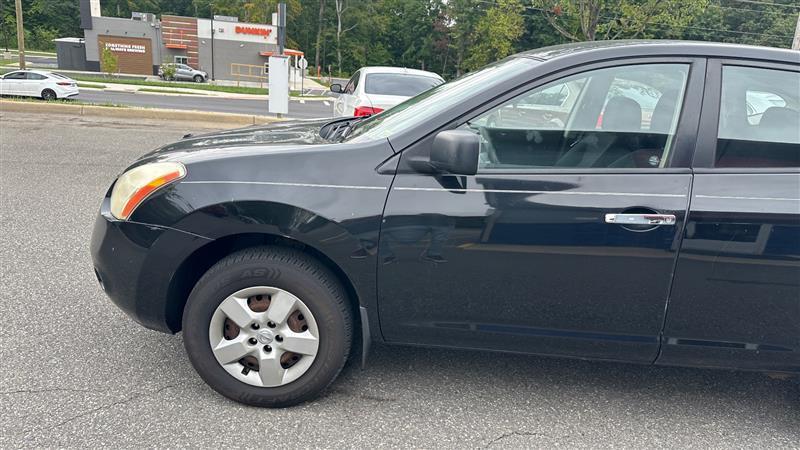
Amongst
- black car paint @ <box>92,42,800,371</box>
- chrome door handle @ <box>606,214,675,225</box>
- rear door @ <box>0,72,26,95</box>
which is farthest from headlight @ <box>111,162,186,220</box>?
rear door @ <box>0,72,26,95</box>

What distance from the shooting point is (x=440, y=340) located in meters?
2.52

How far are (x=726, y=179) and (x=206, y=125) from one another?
34.2ft

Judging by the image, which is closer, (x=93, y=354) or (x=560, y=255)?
(x=560, y=255)

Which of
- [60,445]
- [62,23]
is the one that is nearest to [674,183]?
[60,445]

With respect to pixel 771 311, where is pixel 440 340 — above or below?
below

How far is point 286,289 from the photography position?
7.90 feet

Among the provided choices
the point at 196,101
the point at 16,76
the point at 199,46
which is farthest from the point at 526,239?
the point at 199,46

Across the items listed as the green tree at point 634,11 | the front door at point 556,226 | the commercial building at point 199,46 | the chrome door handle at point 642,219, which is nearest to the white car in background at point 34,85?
the green tree at point 634,11

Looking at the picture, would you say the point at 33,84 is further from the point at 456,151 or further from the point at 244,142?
the point at 456,151

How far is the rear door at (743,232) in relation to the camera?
225 centimetres

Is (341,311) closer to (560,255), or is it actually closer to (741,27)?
(560,255)

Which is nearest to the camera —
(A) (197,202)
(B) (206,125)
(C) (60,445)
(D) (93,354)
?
(C) (60,445)

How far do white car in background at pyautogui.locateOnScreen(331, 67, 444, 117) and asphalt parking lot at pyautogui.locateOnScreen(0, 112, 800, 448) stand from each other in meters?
5.52

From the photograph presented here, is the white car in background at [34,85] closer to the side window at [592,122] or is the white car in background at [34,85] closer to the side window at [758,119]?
the side window at [592,122]
